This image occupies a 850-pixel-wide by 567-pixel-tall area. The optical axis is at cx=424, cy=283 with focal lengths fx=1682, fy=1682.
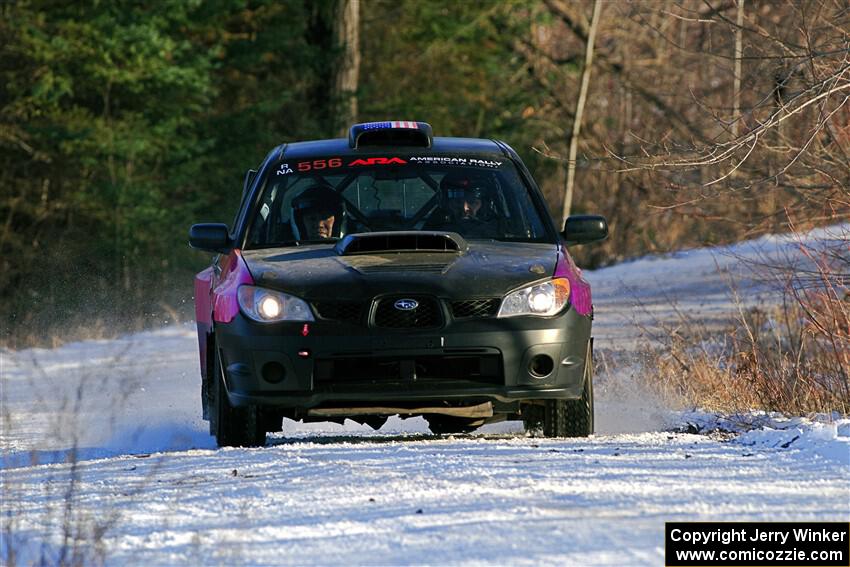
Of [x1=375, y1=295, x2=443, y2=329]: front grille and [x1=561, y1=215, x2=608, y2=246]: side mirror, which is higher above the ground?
[x1=561, y1=215, x2=608, y2=246]: side mirror

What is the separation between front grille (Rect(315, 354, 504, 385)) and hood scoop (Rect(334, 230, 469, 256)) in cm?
72

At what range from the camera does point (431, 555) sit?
5484 millimetres

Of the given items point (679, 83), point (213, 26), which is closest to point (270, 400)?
point (213, 26)

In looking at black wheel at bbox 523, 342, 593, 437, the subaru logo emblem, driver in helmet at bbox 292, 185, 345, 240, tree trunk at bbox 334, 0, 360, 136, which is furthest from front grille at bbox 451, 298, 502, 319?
tree trunk at bbox 334, 0, 360, 136

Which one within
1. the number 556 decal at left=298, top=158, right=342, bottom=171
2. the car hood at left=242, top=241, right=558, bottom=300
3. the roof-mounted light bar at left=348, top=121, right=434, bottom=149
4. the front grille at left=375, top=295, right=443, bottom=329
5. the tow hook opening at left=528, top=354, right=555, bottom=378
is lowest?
the tow hook opening at left=528, top=354, right=555, bottom=378

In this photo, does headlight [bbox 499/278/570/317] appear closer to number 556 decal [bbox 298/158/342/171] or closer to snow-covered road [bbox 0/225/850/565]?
snow-covered road [bbox 0/225/850/565]

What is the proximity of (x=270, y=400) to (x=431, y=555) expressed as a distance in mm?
3257

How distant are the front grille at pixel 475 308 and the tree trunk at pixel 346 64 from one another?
25.3 metres

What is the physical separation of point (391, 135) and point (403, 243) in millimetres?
1481

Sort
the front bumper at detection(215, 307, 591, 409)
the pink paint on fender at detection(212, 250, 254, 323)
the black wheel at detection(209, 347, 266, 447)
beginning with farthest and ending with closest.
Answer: the black wheel at detection(209, 347, 266, 447) → the pink paint on fender at detection(212, 250, 254, 323) → the front bumper at detection(215, 307, 591, 409)

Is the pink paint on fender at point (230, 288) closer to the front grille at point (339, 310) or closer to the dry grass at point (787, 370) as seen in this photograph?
the front grille at point (339, 310)

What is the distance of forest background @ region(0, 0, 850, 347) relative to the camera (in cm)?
3222

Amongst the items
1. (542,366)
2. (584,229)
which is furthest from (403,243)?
(584,229)

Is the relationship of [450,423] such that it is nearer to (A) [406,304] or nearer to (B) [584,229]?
(B) [584,229]
